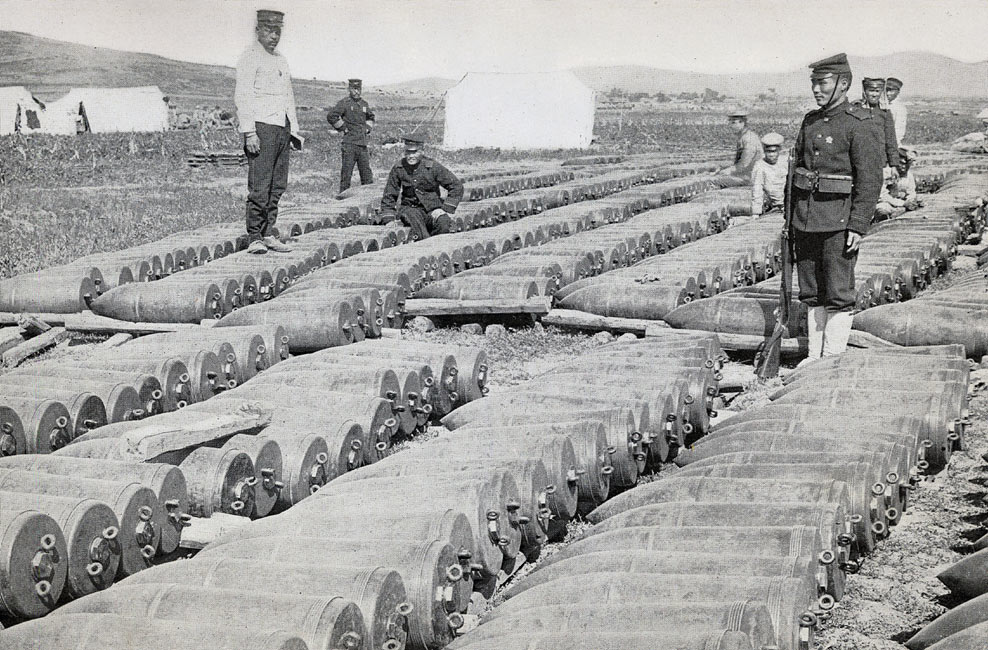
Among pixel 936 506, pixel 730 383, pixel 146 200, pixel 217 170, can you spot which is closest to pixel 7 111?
pixel 217 170

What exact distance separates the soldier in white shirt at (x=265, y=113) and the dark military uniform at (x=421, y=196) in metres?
1.95

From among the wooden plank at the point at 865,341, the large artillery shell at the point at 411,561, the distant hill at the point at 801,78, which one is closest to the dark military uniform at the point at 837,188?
the wooden plank at the point at 865,341

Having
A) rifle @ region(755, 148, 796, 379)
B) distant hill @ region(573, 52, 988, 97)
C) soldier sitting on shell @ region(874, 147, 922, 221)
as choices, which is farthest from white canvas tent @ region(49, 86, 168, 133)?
distant hill @ region(573, 52, 988, 97)

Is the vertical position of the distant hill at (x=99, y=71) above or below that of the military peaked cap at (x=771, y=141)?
above

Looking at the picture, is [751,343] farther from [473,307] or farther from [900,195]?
[900,195]

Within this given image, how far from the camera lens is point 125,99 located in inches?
1577

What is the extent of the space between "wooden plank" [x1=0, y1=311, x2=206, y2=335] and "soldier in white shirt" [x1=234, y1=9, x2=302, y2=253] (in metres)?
1.93

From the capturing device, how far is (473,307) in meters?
9.20

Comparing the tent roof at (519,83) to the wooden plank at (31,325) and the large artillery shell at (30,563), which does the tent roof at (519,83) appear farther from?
the large artillery shell at (30,563)

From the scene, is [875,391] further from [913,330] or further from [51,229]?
[51,229]

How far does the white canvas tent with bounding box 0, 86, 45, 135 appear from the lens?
3531 cm

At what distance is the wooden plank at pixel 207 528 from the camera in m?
4.53

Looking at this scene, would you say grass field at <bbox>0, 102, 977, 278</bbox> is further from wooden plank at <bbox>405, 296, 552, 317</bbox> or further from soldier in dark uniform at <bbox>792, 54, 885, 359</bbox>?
soldier in dark uniform at <bbox>792, 54, 885, 359</bbox>

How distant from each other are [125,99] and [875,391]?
3939 centimetres
